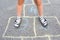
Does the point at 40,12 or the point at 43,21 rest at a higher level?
the point at 40,12

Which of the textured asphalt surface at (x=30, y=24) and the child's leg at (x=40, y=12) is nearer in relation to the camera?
the textured asphalt surface at (x=30, y=24)

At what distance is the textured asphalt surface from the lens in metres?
2.64

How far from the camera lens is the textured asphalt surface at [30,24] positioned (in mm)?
2637

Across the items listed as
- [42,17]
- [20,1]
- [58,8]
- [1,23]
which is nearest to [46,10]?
[58,8]

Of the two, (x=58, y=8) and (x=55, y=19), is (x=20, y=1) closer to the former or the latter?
(x=55, y=19)

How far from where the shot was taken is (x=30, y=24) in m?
2.97

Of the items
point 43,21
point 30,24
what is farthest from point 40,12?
point 30,24

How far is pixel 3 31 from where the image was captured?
110 inches

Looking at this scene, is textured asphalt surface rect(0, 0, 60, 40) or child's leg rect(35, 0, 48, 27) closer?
textured asphalt surface rect(0, 0, 60, 40)

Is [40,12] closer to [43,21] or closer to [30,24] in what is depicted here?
[43,21]

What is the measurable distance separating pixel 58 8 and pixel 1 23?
1.30m

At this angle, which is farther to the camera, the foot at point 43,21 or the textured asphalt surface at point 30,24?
the foot at point 43,21

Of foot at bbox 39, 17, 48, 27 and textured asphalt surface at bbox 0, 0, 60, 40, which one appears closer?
textured asphalt surface at bbox 0, 0, 60, 40

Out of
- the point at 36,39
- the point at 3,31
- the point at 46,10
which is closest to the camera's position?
the point at 36,39
